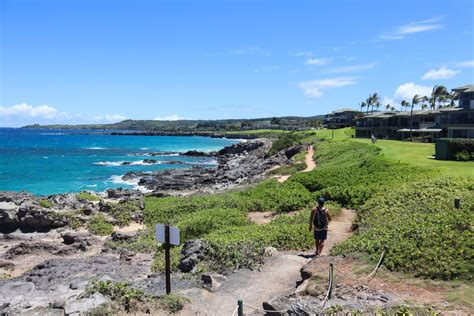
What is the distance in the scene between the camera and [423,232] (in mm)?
13969

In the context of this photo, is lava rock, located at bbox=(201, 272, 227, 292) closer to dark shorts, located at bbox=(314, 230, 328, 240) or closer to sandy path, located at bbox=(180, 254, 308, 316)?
sandy path, located at bbox=(180, 254, 308, 316)

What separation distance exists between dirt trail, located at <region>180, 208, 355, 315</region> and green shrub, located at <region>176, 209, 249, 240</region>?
20.8 feet

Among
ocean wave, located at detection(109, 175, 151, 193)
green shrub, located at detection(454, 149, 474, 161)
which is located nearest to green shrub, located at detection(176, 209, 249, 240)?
green shrub, located at detection(454, 149, 474, 161)

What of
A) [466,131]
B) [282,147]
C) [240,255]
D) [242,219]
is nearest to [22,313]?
[240,255]

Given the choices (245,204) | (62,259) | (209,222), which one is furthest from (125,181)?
(62,259)

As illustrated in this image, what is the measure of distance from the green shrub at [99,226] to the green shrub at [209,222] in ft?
16.2

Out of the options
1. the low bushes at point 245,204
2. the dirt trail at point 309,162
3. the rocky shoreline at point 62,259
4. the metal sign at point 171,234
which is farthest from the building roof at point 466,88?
the metal sign at point 171,234

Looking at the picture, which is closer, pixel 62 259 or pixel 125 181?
pixel 62 259

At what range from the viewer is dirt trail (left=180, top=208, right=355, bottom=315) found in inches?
455

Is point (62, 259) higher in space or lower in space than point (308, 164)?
lower

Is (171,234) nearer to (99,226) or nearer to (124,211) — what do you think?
(99,226)

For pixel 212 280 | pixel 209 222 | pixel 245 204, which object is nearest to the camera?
pixel 212 280

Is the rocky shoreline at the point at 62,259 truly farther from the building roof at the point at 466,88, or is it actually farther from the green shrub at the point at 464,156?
the building roof at the point at 466,88

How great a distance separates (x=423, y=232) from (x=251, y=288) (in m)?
5.89
